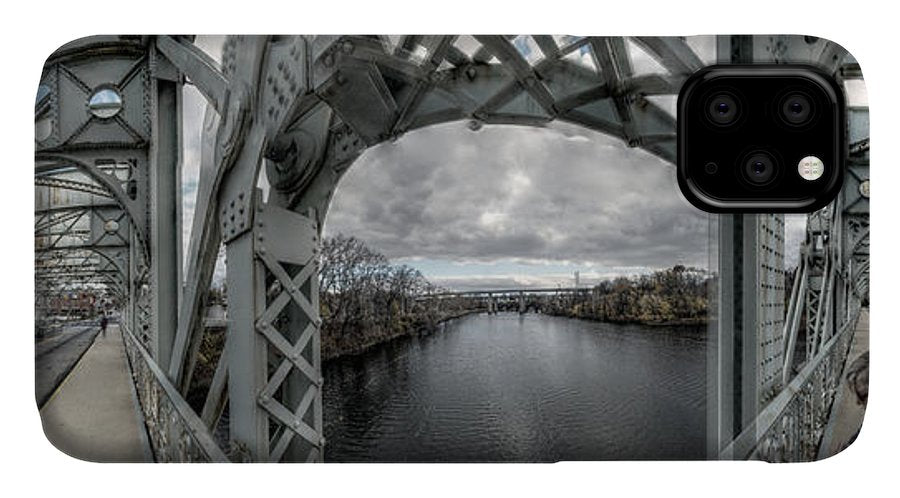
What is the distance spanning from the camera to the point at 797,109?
1.40 metres

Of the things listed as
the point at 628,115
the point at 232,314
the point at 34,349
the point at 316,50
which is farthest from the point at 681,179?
the point at 34,349

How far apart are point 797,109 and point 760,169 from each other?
15 centimetres

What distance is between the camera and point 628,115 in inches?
56.0

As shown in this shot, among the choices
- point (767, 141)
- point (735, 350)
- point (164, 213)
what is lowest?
point (735, 350)

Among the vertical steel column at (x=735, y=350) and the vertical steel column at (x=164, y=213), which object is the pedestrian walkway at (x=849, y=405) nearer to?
the vertical steel column at (x=735, y=350)

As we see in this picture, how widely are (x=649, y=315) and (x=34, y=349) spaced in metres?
1.37

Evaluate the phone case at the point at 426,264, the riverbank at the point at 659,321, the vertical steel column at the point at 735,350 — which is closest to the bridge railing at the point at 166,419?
the phone case at the point at 426,264

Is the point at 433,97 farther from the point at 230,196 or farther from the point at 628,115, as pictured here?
the point at 230,196

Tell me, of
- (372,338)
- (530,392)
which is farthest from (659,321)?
(372,338)

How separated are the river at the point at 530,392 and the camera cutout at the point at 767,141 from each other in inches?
13.0

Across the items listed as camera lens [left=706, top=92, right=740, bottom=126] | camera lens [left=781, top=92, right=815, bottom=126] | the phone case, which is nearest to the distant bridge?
the phone case

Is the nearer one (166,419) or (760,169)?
(760,169)

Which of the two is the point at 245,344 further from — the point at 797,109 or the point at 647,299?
the point at 797,109

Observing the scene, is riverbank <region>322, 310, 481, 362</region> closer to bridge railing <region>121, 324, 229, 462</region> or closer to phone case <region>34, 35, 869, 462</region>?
phone case <region>34, 35, 869, 462</region>
